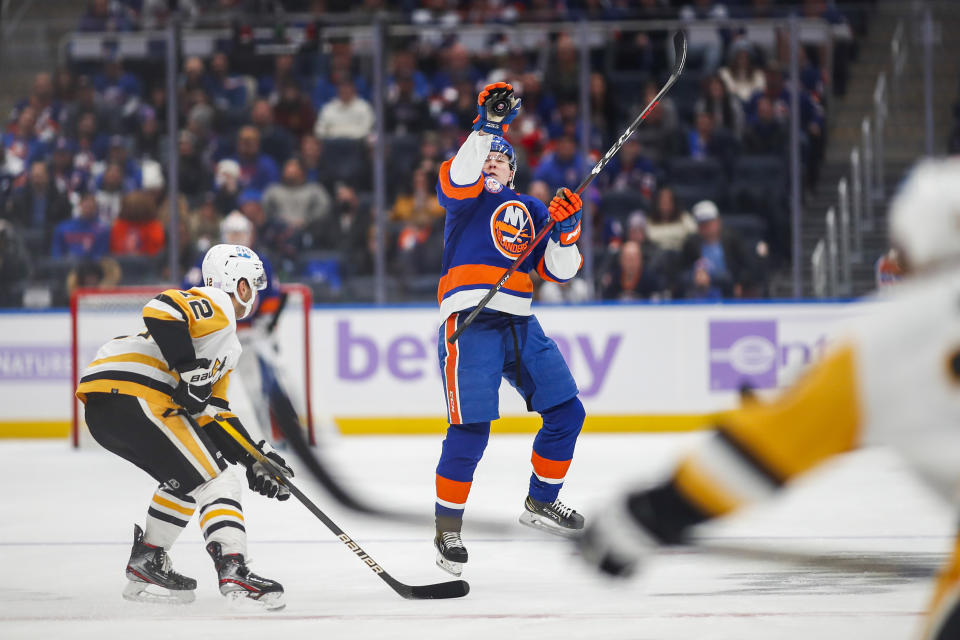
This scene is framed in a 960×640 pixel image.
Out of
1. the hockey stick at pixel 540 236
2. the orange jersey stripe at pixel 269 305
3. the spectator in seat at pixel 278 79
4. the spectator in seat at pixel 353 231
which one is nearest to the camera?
the hockey stick at pixel 540 236

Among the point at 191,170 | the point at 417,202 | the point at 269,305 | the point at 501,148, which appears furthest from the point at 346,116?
the point at 501,148

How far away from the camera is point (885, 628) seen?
289 centimetres

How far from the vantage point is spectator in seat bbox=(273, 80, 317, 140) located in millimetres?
8586

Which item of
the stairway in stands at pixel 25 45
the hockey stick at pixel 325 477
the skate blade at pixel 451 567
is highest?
the stairway in stands at pixel 25 45

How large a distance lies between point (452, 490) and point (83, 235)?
5.05 metres

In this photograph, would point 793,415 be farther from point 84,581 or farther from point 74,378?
point 74,378

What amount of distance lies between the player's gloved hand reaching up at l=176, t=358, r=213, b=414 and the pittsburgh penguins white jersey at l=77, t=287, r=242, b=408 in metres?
0.03

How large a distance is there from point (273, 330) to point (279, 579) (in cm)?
287

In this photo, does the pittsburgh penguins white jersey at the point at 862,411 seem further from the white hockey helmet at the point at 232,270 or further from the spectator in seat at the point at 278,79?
the spectator in seat at the point at 278,79

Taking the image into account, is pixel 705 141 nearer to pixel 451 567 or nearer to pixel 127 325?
pixel 127 325

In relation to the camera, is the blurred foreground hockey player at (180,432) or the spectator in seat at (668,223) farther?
the spectator in seat at (668,223)

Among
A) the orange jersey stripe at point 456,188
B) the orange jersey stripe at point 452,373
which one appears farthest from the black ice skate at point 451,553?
the orange jersey stripe at point 456,188

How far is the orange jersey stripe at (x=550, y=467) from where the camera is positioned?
404cm

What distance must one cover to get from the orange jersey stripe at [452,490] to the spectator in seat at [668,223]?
444 cm
